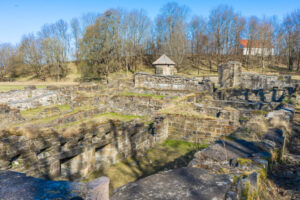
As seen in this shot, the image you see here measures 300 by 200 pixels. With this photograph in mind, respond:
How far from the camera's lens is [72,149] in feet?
16.6

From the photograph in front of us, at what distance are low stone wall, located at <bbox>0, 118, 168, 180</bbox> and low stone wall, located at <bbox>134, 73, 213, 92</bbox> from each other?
31.3 ft

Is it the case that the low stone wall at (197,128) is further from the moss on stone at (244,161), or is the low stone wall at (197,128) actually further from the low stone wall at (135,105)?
the low stone wall at (135,105)

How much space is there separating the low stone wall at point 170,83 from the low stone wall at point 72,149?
9554 mm

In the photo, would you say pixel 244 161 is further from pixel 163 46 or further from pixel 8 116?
pixel 163 46

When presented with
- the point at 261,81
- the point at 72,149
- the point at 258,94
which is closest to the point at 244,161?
the point at 72,149

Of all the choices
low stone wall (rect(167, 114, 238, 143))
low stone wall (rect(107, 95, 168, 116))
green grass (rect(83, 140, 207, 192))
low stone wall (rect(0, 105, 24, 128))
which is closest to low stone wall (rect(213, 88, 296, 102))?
low stone wall (rect(107, 95, 168, 116))

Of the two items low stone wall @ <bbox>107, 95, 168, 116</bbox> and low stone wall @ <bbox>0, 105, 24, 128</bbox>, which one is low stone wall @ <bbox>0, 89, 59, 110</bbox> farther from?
low stone wall @ <bbox>107, 95, 168, 116</bbox>

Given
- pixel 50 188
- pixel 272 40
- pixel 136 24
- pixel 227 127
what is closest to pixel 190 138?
pixel 227 127

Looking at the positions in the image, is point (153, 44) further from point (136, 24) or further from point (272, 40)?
point (272, 40)

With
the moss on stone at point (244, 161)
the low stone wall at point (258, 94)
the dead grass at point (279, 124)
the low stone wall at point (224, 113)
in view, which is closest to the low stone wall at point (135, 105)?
the low stone wall at point (224, 113)

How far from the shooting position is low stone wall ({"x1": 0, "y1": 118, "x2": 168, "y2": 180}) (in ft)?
13.7

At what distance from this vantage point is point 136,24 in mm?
42375

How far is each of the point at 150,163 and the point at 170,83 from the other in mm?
11185

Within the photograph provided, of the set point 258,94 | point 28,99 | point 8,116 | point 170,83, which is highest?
point 170,83
